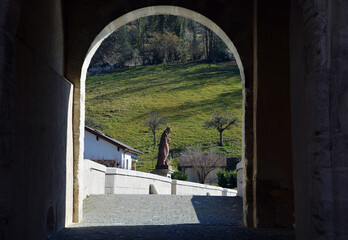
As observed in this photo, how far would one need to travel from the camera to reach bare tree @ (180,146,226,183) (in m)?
43.1

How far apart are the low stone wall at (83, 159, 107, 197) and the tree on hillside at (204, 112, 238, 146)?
36.1m

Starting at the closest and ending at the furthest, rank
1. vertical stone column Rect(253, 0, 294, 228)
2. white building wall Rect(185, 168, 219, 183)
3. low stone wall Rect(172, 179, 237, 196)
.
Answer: vertical stone column Rect(253, 0, 294, 228)
low stone wall Rect(172, 179, 237, 196)
white building wall Rect(185, 168, 219, 183)

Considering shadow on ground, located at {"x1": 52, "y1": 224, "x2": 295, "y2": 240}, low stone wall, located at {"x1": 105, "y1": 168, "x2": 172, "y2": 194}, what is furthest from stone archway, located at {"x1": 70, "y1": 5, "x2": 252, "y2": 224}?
low stone wall, located at {"x1": 105, "y1": 168, "x2": 172, "y2": 194}

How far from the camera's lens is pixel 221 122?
49906 mm

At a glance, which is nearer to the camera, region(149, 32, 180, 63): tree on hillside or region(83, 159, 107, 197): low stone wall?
region(83, 159, 107, 197): low stone wall

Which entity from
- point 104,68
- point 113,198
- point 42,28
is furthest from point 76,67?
point 104,68

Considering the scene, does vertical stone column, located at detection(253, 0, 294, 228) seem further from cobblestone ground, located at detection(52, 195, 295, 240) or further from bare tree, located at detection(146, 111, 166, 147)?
bare tree, located at detection(146, 111, 166, 147)

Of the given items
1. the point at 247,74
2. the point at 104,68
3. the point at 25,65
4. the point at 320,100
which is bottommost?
the point at 320,100

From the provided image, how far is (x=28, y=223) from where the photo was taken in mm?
4656

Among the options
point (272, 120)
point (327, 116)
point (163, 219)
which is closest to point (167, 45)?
point (163, 219)

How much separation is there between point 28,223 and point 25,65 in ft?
4.94

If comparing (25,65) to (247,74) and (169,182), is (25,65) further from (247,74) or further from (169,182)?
(169,182)

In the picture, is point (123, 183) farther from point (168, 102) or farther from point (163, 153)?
point (168, 102)

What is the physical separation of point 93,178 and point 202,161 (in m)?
31.6
